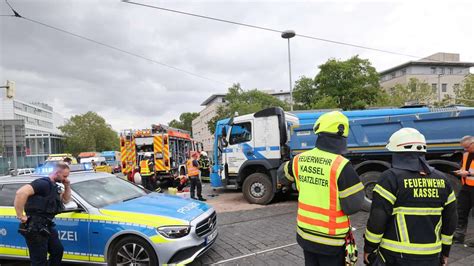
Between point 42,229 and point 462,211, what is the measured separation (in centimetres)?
633

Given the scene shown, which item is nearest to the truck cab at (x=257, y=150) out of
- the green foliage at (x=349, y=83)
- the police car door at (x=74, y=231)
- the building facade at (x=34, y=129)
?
the police car door at (x=74, y=231)

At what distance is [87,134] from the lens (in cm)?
7519

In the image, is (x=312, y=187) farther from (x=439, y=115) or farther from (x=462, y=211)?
(x=439, y=115)

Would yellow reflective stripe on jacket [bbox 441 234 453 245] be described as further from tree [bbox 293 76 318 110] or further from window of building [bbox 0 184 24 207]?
tree [bbox 293 76 318 110]

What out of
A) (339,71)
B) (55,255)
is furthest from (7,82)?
(339,71)

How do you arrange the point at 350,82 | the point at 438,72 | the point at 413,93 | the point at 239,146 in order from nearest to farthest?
the point at 239,146 < the point at 350,82 < the point at 413,93 < the point at 438,72

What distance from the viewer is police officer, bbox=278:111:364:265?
2.48 metres

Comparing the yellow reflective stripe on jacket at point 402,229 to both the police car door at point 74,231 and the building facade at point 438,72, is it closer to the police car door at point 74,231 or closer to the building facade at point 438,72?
the police car door at point 74,231

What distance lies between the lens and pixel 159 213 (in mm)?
4641

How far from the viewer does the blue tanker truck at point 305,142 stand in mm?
7090

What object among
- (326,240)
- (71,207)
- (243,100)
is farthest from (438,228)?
(243,100)

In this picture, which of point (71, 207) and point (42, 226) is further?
point (71, 207)

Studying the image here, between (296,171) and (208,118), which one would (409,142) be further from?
(208,118)

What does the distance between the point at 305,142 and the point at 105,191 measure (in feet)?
18.2
